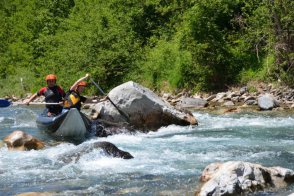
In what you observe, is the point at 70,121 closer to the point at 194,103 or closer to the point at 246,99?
the point at 194,103

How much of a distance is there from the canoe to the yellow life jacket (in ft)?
0.97

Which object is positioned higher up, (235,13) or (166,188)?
(235,13)

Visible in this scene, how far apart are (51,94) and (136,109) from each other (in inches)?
86.4

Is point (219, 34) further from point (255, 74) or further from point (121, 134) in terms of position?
point (121, 134)

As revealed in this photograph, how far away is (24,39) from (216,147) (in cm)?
3013

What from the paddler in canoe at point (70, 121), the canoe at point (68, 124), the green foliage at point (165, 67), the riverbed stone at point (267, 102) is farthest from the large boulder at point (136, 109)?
the green foliage at point (165, 67)

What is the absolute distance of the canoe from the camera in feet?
35.9

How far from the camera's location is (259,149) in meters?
8.99

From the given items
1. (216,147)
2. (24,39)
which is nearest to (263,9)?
(216,147)

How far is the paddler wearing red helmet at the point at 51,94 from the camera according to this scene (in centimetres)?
1153

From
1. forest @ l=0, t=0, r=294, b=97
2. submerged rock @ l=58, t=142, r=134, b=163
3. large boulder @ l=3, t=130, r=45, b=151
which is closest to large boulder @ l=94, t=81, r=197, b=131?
large boulder @ l=3, t=130, r=45, b=151

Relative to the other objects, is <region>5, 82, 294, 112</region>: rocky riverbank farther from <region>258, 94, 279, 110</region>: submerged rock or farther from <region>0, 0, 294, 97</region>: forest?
Result: <region>0, 0, 294, 97</region>: forest

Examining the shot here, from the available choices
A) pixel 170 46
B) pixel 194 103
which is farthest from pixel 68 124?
pixel 170 46

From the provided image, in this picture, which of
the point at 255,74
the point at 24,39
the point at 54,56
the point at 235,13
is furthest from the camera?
the point at 24,39
